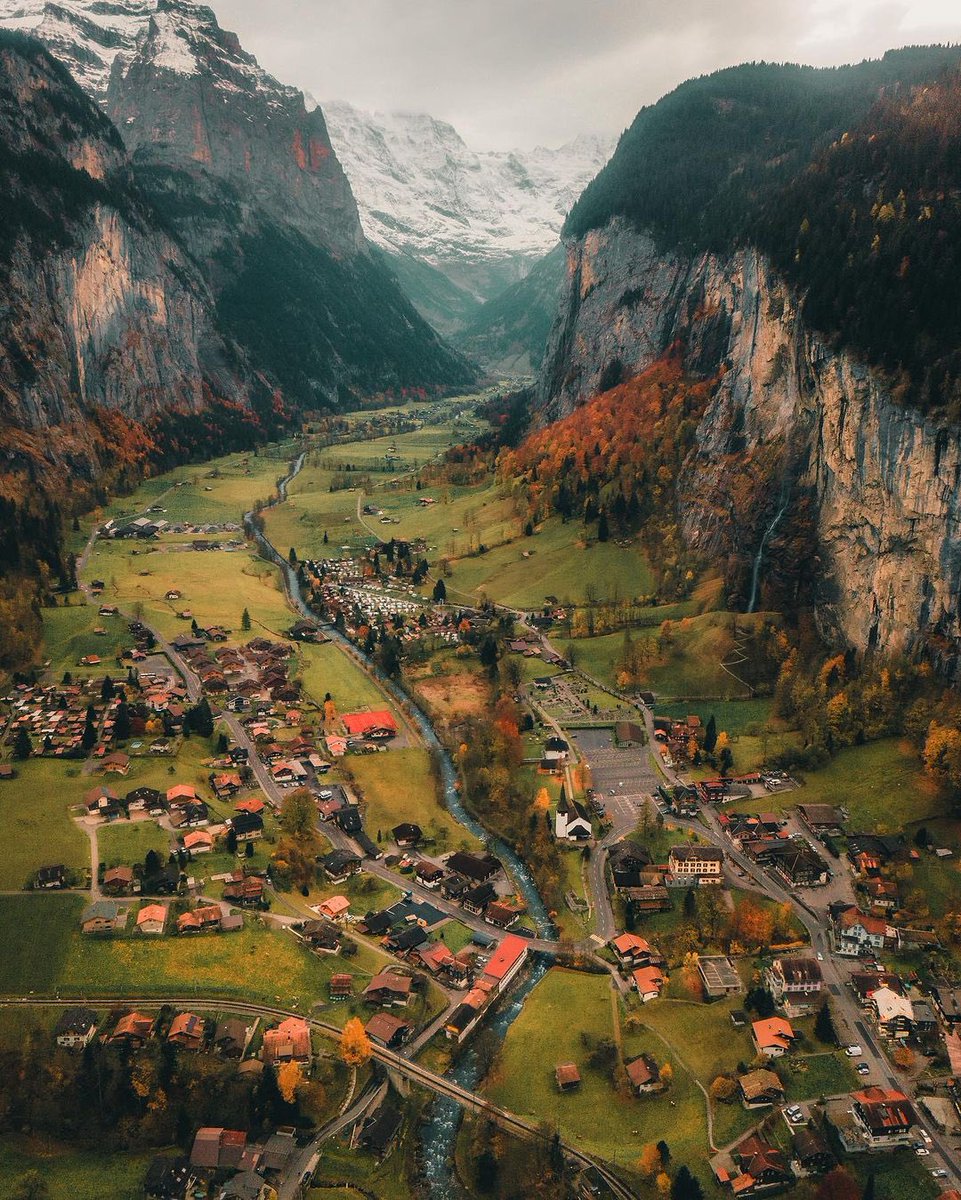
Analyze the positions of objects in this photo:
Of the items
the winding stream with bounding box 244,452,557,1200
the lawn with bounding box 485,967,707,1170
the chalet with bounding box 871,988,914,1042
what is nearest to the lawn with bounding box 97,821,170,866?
the winding stream with bounding box 244,452,557,1200

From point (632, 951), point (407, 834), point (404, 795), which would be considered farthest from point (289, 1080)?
point (404, 795)

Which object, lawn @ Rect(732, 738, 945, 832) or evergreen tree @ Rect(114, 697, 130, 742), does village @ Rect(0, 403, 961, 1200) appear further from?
lawn @ Rect(732, 738, 945, 832)

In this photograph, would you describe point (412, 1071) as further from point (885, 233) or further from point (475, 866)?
point (885, 233)

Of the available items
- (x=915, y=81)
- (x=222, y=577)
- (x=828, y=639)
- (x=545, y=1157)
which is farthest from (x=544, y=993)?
(x=915, y=81)

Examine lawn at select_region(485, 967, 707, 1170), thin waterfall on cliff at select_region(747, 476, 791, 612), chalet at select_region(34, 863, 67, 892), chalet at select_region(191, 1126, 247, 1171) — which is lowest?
lawn at select_region(485, 967, 707, 1170)

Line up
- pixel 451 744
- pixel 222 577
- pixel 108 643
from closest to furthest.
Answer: pixel 451 744
pixel 108 643
pixel 222 577

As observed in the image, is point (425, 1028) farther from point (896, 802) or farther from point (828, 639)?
point (828, 639)
